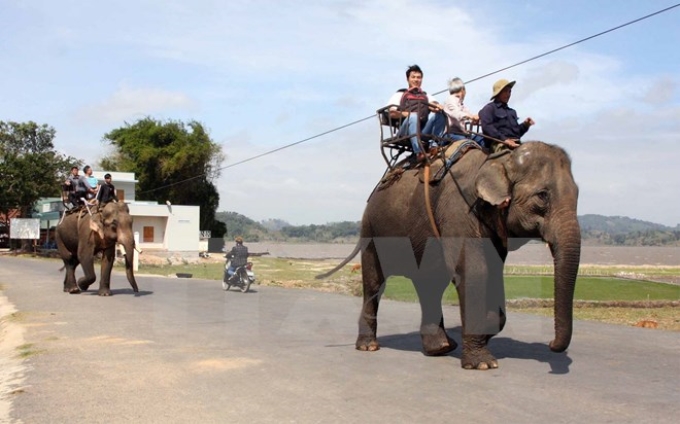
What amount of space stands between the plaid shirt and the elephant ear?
1423cm

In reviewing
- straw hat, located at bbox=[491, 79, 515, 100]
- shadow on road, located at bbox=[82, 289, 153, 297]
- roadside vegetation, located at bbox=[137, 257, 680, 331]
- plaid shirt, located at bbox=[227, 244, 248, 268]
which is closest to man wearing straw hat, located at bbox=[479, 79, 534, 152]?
straw hat, located at bbox=[491, 79, 515, 100]

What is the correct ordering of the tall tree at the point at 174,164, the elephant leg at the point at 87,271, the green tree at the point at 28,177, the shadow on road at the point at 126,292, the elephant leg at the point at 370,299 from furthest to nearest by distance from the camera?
the tall tree at the point at 174,164 < the green tree at the point at 28,177 < the shadow on road at the point at 126,292 < the elephant leg at the point at 87,271 < the elephant leg at the point at 370,299

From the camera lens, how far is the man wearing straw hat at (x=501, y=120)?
9535 millimetres

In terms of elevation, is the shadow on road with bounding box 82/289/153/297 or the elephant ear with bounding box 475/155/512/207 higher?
the elephant ear with bounding box 475/155/512/207

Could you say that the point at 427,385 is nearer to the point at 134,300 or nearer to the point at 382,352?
the point at 382,352

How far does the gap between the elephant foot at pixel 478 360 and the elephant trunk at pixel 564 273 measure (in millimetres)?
1148

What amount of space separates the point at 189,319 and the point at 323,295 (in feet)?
22.2

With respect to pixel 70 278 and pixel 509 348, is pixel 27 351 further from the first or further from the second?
pixel 70 278

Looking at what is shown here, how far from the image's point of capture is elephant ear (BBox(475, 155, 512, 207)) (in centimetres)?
866

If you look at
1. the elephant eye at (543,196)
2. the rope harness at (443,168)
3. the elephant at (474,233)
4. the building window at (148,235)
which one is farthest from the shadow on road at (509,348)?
the building window at (148,235)

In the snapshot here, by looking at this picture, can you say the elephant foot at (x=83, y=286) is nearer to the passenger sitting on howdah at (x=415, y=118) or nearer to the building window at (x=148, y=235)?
the passenger sitting on howdah at (x=415, y=118)

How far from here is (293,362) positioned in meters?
9.52

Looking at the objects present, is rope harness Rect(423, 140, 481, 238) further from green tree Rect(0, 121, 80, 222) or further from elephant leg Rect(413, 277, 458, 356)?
green tree Rect(0, 121, 80, 222)

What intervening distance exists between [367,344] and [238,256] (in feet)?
40.5
